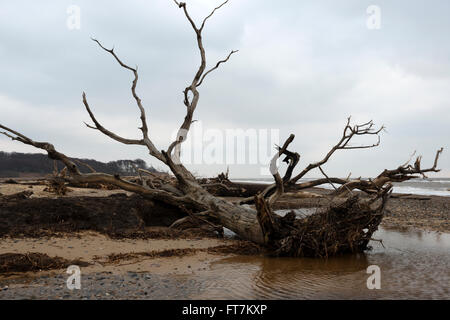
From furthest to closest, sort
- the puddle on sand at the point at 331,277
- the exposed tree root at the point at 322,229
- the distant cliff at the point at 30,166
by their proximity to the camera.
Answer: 1. the distant cliff at the point at 30,166
2. the exposed tree root at the point at 322,229
3. the puddle on sand at the point at 331,277

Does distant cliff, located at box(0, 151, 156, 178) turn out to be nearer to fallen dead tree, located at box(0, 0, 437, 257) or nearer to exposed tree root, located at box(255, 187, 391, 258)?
fallen dead tree, located at box(0, 0, 437, 257)

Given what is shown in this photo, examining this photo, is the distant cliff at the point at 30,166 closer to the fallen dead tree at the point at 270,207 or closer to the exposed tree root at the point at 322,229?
the fallen dead tree at the point at 270,207

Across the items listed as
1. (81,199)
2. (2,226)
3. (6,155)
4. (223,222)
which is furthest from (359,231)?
(6,155)

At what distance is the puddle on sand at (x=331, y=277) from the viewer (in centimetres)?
402

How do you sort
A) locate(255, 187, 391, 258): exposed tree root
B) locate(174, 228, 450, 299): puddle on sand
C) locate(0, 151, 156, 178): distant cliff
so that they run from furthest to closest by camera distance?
1. locate(0, 151, 156, 178): distant cliff
2. locate(255, 187, 391, 258): exposed tree root
3. locate(174, 228, 450, 299): puddle on sand


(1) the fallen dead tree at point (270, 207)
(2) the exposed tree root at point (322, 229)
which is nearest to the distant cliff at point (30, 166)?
(1) the fallen dead tree at point (270, 207)

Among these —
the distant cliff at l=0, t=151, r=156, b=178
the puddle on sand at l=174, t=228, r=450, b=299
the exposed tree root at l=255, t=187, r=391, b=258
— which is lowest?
the puddle on sand at l=174, t=228, r=450, b=299

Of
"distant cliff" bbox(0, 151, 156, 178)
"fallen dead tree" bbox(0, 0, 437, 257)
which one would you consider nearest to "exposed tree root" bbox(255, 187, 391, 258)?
"fallen dead tree" bbox(0, 0, 437, 257)

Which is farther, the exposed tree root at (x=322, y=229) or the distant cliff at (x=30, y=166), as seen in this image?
the distant cliff at (x=30, y=166)

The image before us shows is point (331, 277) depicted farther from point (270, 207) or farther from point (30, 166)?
point (30, 166)

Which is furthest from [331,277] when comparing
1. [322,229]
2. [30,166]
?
[30,166]

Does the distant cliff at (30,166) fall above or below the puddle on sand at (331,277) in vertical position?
above

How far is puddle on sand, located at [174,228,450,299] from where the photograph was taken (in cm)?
402
